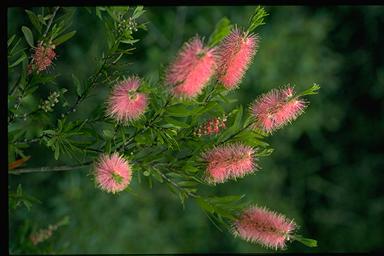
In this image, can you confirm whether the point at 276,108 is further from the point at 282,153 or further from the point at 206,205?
the point at 282,153

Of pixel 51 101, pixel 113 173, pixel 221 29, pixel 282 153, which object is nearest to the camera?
pixel 221 29

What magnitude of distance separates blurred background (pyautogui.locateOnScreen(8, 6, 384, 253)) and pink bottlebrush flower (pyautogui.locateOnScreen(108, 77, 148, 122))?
107 cm

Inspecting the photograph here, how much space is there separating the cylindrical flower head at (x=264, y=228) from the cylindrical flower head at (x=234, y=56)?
197 millimetres

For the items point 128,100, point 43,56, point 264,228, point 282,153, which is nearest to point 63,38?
point 43,56

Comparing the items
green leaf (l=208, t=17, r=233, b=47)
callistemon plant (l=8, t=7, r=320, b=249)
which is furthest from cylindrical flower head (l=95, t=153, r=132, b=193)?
green leaf (l=208, t=17, r=233, b=47)

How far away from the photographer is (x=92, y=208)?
79.6 inches

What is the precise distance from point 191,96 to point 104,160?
170 mm

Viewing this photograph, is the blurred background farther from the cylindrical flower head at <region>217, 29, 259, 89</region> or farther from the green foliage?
the cylindrical flower head at <region>217, 29, 259, 89</region>

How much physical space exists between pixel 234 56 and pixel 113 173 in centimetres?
24

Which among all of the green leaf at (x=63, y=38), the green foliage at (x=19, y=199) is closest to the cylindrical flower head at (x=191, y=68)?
the green leaf at (x=63, y=38)

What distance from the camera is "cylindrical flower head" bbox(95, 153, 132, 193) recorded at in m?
0.80

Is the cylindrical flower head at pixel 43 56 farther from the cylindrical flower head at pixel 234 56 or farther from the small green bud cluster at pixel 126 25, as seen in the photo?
the cylindrical flower head at pixel 234 56

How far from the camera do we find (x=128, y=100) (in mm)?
777

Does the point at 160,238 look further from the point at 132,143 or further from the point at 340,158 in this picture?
the point at 132,143
